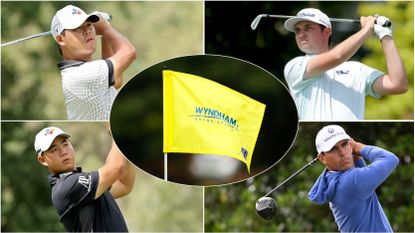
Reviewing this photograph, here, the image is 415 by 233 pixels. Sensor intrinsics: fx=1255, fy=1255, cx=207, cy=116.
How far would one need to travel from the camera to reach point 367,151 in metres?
4.66

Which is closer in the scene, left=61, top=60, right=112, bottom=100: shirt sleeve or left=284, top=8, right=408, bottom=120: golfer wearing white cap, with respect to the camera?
left=61, top=60, right=112, bottom=100: shirt sleeve

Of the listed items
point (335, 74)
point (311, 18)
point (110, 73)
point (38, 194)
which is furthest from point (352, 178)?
point (38, 194)

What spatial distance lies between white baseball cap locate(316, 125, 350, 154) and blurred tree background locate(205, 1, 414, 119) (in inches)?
52.8

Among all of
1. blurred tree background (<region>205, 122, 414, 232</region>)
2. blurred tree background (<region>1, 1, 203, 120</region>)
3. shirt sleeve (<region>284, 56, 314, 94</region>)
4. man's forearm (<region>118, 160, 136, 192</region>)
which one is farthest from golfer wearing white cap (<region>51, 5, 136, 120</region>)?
blurred tree background (<region>205, 122, 414, 232</region>)

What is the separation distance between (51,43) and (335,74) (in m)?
2.80

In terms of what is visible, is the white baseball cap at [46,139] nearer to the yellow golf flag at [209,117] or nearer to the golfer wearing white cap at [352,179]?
the yellow golf flag at [209,117]

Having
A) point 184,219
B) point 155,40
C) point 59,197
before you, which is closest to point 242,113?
point 59,197

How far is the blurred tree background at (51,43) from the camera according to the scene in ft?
21.0

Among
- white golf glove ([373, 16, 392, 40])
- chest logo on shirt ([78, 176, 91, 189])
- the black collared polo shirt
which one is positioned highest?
white golf glove ([373, 16, 392, 40])

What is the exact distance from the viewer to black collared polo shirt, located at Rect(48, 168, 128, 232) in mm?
4523

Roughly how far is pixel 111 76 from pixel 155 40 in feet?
9.11

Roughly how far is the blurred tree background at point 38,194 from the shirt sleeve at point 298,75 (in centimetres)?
182

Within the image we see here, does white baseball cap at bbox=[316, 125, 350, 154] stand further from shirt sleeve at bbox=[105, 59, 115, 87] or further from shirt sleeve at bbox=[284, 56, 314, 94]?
shirt sleeve at bbox=[105, 59, 115, 87]

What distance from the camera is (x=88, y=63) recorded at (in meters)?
4.59
